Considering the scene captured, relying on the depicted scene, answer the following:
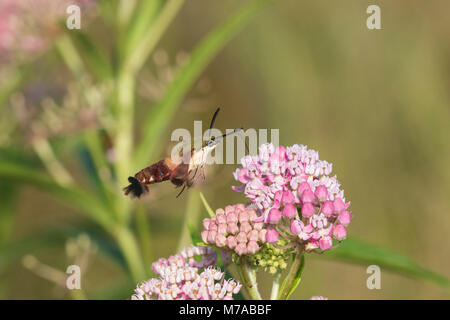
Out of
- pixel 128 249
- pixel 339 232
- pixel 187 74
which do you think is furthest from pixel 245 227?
pixel 128 249

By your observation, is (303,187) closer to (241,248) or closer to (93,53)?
(241,248)

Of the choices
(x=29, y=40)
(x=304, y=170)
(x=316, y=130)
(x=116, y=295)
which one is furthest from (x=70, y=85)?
(x=316, y=130)

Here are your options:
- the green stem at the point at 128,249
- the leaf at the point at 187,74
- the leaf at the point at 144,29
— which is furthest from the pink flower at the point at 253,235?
the leaf at the point at 144,29

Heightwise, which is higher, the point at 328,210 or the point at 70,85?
the point at 70,85

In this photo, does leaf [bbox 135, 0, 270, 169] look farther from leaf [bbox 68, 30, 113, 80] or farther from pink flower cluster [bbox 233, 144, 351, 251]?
pink flower cluster [bbox 233, 144, 351, 251]

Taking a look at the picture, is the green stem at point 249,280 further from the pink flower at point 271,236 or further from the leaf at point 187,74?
the leaf at point 187,74
